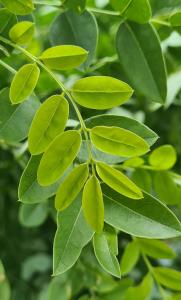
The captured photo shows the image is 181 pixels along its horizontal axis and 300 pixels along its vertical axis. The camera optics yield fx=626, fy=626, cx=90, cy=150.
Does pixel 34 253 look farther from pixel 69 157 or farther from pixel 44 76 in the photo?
pixel 69 157

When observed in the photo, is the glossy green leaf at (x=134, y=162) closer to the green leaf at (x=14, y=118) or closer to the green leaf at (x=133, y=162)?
the green leaf at (x=133, y=162)

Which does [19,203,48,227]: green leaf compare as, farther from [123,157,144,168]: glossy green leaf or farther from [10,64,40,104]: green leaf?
[10,64,40,104]: green leaf

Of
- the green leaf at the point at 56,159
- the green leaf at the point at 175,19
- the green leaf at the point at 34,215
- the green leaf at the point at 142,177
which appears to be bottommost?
the green leaf at the point at 34,215

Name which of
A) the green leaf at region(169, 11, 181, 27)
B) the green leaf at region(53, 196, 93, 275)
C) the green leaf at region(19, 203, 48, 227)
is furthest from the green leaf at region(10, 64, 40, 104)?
the green leaf at region(19, 203, 48, 227)

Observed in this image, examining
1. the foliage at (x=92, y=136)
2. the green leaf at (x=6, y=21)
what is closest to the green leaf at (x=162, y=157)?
the foliage at (x=92, y=136)

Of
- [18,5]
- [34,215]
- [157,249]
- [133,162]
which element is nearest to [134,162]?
[133,162]
